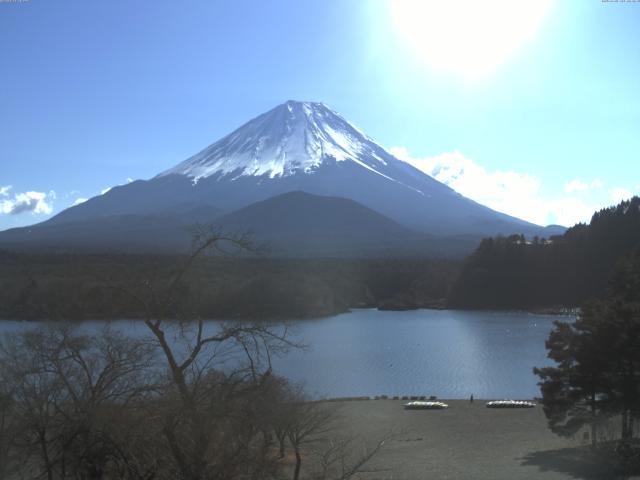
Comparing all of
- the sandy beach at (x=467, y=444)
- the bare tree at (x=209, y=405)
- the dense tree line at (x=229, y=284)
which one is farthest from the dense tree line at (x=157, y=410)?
the sandy beach at (x=467, y=444)

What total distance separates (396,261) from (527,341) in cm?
3049

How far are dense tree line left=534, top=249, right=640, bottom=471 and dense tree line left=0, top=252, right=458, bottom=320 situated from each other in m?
4.10

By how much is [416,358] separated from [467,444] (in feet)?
37.5

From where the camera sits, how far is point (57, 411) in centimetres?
460

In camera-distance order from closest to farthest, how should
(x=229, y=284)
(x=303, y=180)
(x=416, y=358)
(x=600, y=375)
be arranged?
(x=600, y=375), (x=416, y=358), (x=229, y=284), (x=303, y=180)

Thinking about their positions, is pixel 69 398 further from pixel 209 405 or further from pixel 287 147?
pixel 287 147

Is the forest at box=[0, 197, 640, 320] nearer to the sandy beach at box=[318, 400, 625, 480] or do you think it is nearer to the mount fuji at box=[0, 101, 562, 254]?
the mount fuji at box=[0, 101, 562, 254]

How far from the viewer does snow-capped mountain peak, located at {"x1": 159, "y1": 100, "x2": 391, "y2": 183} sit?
93562mm

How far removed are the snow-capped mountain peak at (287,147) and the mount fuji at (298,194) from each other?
13 cm

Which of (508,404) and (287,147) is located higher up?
(287,147)

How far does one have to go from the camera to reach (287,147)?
94.8m

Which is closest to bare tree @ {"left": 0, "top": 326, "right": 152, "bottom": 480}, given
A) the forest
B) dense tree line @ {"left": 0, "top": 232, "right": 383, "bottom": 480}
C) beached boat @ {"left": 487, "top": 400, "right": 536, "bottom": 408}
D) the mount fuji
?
dense tree line @ {"left": 0, "top": 232, "right": 383, "bottom": 480}

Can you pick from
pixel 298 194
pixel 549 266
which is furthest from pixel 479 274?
pixel 298 194

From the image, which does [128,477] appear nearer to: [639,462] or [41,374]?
[41,374]
